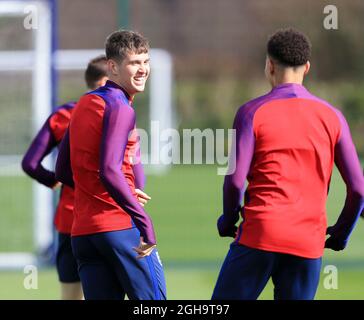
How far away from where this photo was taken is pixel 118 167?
12.9 ft

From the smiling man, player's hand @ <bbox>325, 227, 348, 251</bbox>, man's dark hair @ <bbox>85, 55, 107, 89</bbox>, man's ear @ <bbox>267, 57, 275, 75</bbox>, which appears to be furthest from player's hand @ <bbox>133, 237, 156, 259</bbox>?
man's dark hair @ <bbox>85, 55, 107, 89</bbox>

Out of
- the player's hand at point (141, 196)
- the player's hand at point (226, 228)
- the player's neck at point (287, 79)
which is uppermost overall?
the player's neck at point (287, 79)

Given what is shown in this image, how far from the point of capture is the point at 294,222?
381cm

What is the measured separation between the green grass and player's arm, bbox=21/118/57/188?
6.37 ft

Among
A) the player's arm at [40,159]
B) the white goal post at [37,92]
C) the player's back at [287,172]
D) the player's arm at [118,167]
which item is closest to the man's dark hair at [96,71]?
the player's arm at [40,159]

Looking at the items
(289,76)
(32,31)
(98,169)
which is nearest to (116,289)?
(98,169)

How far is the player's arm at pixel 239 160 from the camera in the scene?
3.76 metres

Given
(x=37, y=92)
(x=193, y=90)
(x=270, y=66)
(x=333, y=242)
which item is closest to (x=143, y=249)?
(x=333, y=242)

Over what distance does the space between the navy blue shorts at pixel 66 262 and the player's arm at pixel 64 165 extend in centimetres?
107

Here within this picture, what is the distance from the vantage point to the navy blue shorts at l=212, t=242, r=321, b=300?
3822 mm

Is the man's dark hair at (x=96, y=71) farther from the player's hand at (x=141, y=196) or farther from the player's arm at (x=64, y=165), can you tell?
the player's hand at (x=141, y=196)

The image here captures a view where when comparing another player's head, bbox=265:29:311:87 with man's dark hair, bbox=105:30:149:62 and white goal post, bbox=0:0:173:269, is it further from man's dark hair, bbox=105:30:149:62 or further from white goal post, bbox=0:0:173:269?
white goal post, bbox=0:0:173:269

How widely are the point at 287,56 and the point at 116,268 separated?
1.14 metres
